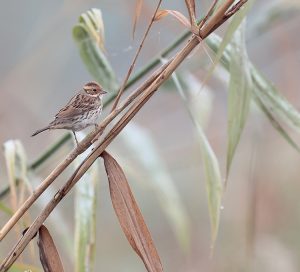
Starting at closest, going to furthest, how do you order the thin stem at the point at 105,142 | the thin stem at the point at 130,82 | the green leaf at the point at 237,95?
the thin stem at the point at 105,142 < the green leaf at the point at 237,95 < the thin stem at the point at 130,82

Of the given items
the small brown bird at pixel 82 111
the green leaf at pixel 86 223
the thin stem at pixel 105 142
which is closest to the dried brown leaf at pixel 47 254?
the thin stem at pixel 105 142

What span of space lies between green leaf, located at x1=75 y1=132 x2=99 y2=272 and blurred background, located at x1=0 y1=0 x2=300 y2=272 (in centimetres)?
25

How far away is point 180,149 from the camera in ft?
8.23

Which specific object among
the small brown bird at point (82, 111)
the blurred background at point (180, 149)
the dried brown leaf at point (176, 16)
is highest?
the dried brown leaf at point (176, 16)

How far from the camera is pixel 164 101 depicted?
8.60 feet

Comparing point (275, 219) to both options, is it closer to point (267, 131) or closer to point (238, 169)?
point (267, 131)

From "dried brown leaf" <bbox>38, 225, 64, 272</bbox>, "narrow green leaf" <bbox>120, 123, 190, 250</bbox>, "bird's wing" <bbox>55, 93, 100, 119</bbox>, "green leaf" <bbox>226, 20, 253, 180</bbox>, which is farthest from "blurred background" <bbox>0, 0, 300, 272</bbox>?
"dried brown leaf" <bbox>38, 225, 64, 272</bbox>

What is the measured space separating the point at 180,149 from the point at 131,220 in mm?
1473

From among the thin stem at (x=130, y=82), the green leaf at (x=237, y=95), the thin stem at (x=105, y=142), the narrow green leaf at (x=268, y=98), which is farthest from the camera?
the thin stem at (x=130, y=82)

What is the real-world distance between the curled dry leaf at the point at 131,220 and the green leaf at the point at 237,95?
0.74ft

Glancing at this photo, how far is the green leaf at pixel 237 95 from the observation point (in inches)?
48.2

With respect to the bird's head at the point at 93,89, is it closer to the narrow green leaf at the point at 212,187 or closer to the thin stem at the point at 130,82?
the thin stem at the point at 130,82

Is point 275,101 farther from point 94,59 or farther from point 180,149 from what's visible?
point 180,149

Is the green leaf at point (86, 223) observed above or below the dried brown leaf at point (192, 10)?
below
